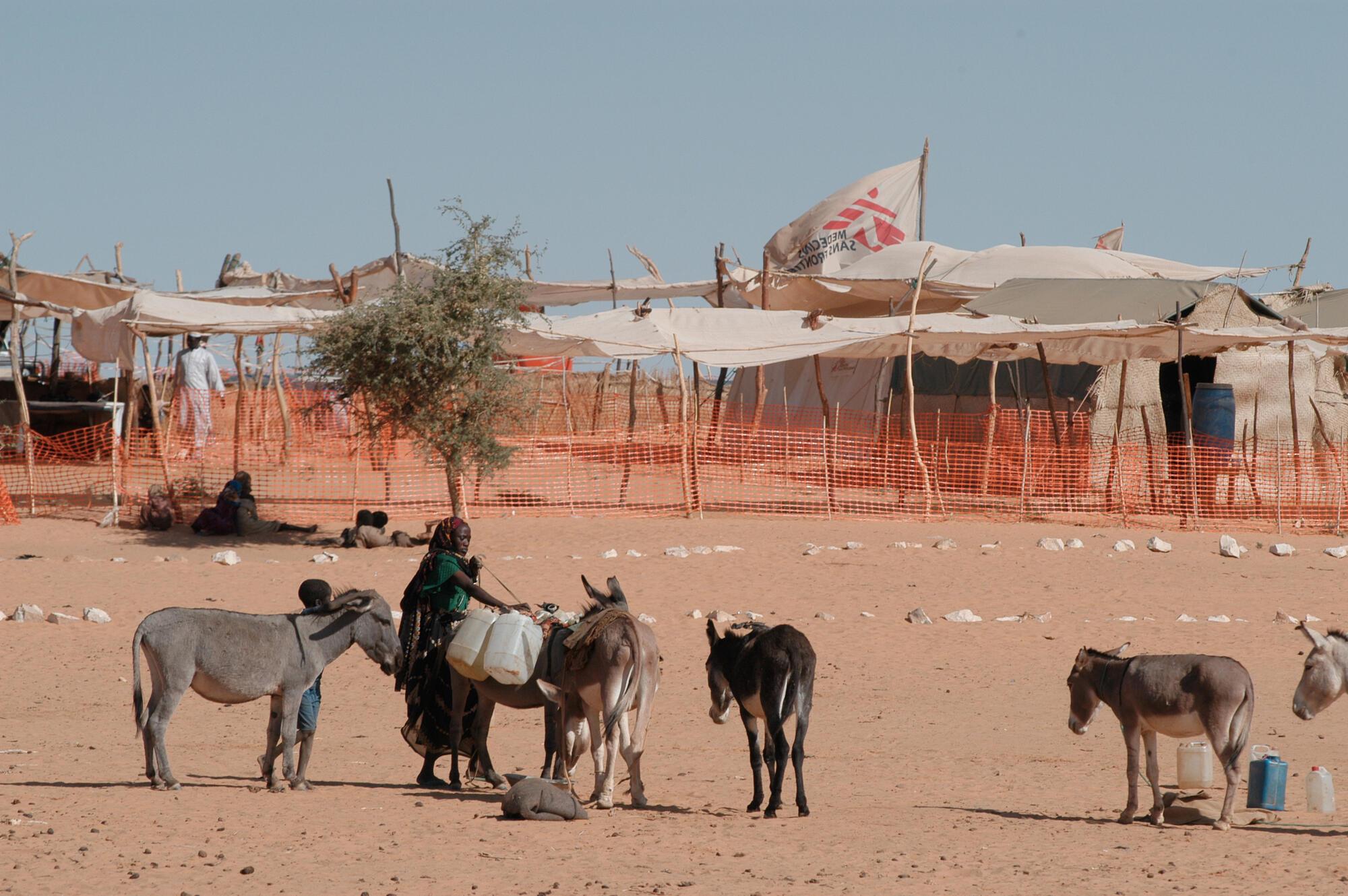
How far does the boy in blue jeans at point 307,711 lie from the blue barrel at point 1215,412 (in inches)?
697

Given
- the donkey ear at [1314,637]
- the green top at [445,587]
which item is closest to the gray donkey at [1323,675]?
the donkey ear at [1314,637]

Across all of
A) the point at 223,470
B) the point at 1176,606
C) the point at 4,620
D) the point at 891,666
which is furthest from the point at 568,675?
the point at 223,470

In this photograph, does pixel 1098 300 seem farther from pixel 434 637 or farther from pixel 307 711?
pixel 307 711

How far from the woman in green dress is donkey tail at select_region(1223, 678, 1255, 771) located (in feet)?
12.4

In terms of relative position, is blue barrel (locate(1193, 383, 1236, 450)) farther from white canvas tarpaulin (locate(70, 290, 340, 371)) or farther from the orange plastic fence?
white canvas tarpaulin (locate(70, 290, 340, 371))

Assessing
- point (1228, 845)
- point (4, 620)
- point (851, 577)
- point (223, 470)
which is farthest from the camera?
point (223, 470)

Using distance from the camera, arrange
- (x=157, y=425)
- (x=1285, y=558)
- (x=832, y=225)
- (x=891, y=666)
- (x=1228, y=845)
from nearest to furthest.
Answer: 1. (x=1228, y=845)
2. (x=891, y=666)
3. (x=1285, y=558)
4. (x=157, y=425)
5. (x=832, y=225)

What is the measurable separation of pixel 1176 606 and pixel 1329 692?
809cm

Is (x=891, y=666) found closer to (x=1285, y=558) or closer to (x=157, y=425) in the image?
(x=1285, y=558)

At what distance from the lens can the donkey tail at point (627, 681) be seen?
26.5 ft

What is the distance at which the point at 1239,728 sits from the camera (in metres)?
7.87

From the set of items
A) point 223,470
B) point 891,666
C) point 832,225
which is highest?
point 832,225

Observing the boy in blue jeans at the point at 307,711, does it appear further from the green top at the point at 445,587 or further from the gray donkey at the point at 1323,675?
the gray donkey at the point at 1323,675

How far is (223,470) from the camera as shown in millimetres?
22625
